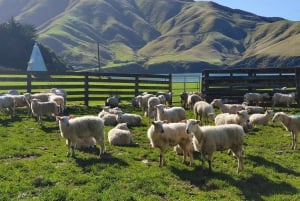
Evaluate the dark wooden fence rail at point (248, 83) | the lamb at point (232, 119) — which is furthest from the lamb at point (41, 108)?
the dark wooden fence rail at point (248, 83)

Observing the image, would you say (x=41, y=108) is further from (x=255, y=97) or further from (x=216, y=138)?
(x=255, y=97)

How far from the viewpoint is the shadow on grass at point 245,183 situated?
34.6 ft

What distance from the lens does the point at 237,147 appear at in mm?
12453

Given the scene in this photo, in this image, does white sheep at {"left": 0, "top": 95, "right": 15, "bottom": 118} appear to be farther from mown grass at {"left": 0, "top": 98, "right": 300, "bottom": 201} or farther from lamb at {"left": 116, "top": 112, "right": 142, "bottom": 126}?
lamb at {"left": 116, "top": 112, "right": 142, "bottom": 126}

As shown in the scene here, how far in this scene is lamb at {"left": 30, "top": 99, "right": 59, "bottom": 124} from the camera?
65.6 ft

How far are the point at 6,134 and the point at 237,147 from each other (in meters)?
9.69

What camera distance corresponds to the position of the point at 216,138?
480 inches

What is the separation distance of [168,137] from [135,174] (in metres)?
1.87

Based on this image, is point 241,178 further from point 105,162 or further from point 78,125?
point 78,125

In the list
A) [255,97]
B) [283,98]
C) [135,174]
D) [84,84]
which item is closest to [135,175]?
[135,174]

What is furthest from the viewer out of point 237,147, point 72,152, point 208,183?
point 72,152

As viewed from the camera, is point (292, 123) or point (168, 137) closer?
point (168, 137)

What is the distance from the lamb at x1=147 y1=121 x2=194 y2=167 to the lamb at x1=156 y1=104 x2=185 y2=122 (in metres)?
4.58

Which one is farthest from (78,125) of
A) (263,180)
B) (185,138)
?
(263,180)
